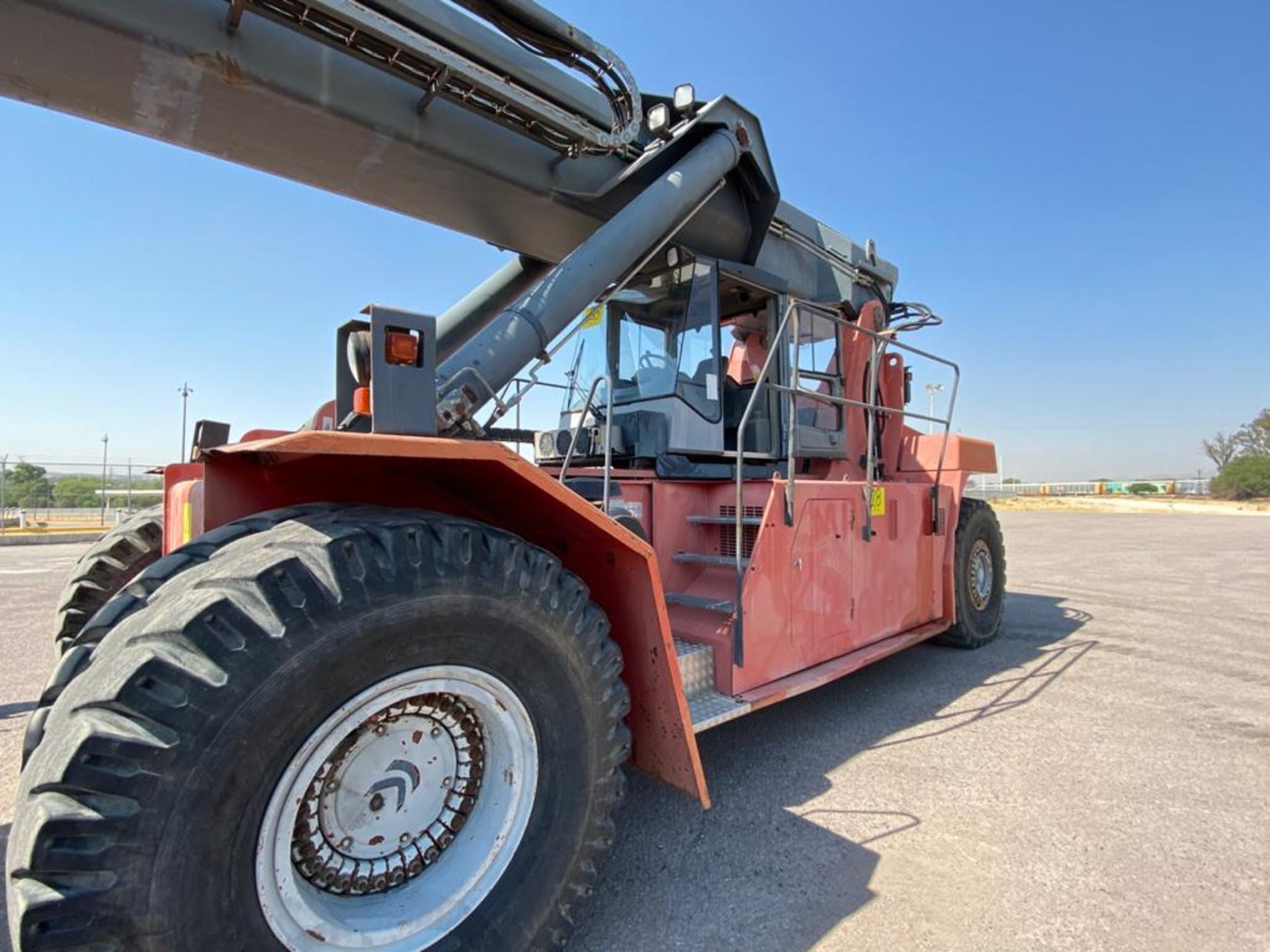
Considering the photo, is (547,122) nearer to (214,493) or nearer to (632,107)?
(632,107)

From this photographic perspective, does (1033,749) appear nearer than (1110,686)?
Yes

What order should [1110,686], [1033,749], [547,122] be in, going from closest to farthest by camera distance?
[547,122], [1033,749], [1110,686]

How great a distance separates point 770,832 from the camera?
9.51 feet

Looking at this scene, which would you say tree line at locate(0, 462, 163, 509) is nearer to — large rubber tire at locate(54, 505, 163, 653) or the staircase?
large rubber tire at locate(54, 505, 163, 653)

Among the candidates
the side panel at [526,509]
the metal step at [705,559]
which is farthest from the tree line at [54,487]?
the side panel at [526,509]

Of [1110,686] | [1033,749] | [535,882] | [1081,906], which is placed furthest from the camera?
[1110,686]

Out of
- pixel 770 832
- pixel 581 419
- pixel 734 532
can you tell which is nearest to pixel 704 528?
pixel 734 532

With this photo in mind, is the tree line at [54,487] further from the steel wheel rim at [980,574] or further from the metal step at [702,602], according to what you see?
the steel wheel rim at [980,574]

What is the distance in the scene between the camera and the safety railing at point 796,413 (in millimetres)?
3375

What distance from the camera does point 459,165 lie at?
2912 millimetres

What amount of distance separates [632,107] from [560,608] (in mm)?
2474

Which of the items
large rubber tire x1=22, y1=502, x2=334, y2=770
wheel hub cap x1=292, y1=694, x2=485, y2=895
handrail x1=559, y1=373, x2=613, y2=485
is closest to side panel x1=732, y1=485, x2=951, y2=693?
handrail x1=559, y1=373, x2=613, y2=485

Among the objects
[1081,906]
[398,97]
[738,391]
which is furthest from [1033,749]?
[398,97]

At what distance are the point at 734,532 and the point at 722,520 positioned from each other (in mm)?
297
